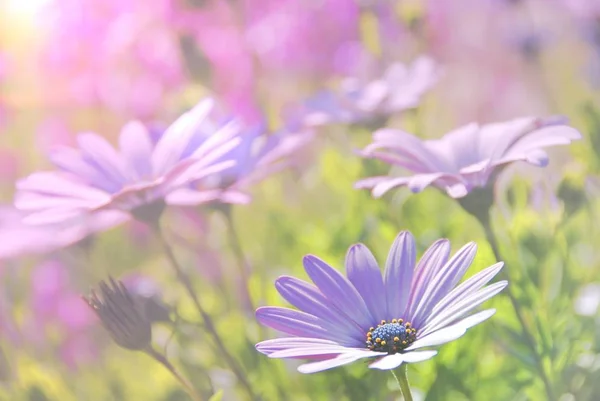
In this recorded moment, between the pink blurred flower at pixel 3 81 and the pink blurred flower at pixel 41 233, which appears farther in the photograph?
the pink blurred flower at pixel 3 81

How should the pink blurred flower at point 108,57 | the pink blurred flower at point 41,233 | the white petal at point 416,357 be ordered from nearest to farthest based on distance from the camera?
the white petal at point 416,357
the pink blurred flower at point 41,233
the pink blurred flower at point 108,57

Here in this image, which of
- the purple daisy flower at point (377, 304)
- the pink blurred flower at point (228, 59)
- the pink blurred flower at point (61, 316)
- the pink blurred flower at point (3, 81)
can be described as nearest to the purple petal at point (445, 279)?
the purple daisy flower at point (377, 304)

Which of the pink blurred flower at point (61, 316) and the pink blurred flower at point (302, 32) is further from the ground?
the pink blurred flower at point (302, 32)

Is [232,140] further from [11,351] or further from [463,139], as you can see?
[11,351]

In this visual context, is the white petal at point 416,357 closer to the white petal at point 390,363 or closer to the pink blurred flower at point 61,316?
the white petal at point 390,363

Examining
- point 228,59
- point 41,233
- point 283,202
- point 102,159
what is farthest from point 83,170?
point 228,59

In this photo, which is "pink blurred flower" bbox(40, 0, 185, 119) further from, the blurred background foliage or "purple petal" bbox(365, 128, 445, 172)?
"purple petal" bbox(365, 128, 445, 172)

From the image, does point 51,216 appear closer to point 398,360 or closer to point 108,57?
point 398,360

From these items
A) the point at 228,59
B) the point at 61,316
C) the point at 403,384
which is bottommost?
the point at 403,384
